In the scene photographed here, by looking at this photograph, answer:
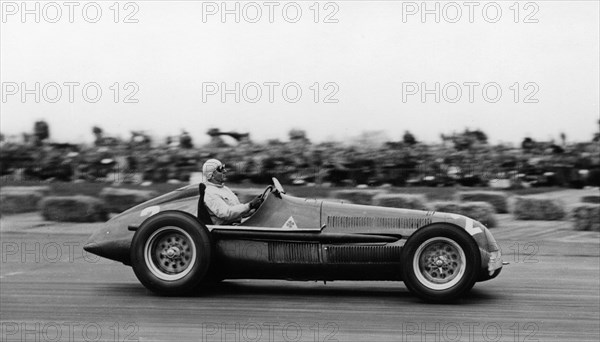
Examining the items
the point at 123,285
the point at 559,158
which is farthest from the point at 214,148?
the point at 123,285

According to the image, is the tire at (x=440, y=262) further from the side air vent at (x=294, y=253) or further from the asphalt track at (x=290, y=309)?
the side air vent at (x=294, y=253)

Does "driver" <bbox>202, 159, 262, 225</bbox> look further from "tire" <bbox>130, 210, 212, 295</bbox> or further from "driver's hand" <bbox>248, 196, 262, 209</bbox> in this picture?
"tire" <bbox>130, 210, 212, 295</bbox>

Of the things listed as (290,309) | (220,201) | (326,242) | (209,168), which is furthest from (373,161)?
(290,309)

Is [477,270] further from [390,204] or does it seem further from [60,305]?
[390,204]

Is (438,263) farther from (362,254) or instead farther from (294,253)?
(294,253)

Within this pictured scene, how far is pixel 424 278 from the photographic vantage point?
6957mm

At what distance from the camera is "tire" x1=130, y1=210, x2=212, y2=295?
7.07m

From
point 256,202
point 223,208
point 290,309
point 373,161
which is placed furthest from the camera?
point 373,161

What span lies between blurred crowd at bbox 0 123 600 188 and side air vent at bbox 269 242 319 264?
825 cm

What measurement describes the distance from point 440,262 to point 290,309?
4.00 feet

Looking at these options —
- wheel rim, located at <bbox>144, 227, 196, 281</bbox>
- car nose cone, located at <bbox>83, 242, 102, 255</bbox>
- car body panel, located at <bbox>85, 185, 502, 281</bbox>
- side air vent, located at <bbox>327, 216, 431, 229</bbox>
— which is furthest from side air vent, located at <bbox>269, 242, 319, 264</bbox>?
car nose cone, located at <bbox>83, 242, 102, 255</bbox>

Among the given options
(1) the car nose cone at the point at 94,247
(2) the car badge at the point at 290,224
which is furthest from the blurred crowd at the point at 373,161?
(2) the car badge at the point at 290,224

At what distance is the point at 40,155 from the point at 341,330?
1191 centimetres

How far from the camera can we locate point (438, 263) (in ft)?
22.7
